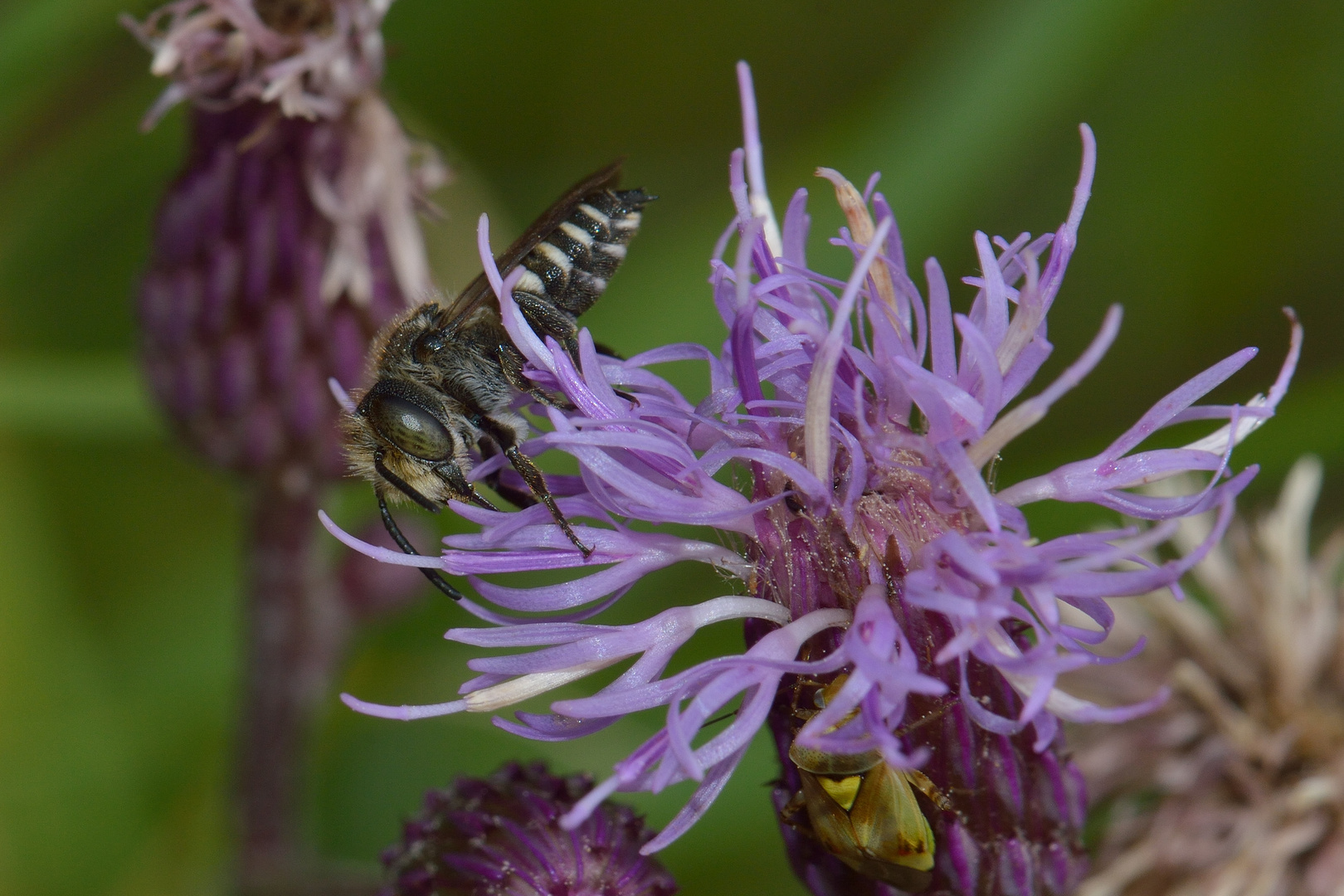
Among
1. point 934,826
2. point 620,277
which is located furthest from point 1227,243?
point 934,826

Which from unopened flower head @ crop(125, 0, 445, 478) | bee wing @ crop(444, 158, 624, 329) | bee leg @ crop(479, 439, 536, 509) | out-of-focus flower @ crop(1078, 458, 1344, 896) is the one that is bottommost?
out-of-focus flower @ crop(1078, 458, 1344, 896)

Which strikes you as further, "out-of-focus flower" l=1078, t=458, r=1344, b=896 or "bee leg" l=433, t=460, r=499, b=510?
"out-of-focus flower" l=1078, t=458, r=1344, b=896

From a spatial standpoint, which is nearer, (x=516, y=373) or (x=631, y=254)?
(x=516, y=373)

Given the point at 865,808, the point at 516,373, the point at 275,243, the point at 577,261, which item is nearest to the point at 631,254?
the point at 275,243

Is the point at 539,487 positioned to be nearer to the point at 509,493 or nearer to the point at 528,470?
the point at 528,470

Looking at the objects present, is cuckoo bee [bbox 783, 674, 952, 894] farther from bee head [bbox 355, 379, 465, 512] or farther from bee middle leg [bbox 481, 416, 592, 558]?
bee head [bbox 355, 379, 465, 512]

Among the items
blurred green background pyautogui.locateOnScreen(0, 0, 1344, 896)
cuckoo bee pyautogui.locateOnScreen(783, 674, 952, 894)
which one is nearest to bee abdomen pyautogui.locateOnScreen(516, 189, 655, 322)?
cuckoo bee pyautogui.locateOnScreen(783, 674, 952, 894)

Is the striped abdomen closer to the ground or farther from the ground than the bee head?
farther from the ground
